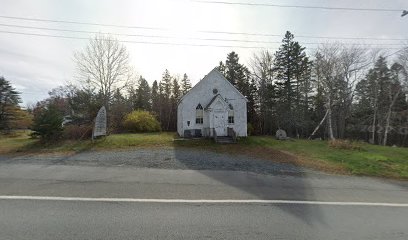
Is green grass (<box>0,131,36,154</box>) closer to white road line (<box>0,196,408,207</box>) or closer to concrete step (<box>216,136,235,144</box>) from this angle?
white road line (<box>0,196,408,207</box>)

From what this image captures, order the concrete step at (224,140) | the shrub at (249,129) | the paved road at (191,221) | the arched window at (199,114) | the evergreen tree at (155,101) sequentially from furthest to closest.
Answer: the evergreen tree at (155,101), the shrub at (249,129), the arched window at (199,114), the concrete step at (224,140), the paved road at (191,221)

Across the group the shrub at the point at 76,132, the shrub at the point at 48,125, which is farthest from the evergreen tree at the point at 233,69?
the shrub at the point at 48,125

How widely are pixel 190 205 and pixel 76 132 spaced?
730 inches

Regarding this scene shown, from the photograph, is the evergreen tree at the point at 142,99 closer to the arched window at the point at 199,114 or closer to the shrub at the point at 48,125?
the arched window at the point at 199,114

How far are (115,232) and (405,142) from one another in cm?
4800

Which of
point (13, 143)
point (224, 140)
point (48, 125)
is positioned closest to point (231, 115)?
point (224, 140)

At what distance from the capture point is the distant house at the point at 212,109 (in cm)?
2538

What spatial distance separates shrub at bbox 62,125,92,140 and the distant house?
792cm

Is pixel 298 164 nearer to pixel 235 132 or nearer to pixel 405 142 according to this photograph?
pixel 235 132

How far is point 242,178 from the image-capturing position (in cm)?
1022

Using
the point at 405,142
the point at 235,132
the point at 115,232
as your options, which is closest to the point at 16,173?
the point at 115,232

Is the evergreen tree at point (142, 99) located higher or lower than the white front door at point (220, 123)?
higher

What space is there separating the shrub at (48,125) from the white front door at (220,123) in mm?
12399

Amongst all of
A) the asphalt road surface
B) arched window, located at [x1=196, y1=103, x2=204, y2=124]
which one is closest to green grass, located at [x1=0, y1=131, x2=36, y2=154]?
the asphalt road surface
